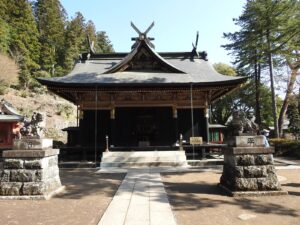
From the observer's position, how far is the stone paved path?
5.59 m

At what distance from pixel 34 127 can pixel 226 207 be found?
5860mm

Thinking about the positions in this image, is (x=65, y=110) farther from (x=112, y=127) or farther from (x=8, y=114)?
(x=112, y=127)

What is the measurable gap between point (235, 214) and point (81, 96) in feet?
46.2

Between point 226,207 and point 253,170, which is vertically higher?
point 253,170

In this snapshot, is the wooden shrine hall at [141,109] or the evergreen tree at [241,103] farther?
the evergreen tree at [241,103]

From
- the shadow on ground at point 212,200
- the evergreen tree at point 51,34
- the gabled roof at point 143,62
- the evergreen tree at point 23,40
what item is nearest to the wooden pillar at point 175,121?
the gabled roof at point 143,62

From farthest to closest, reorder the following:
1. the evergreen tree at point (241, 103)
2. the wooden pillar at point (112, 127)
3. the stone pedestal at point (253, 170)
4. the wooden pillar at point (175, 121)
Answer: the evergreen tree at point (241, 103), the wooden pillar at point (175, 121), the wooden pillar at point (112, 127), the stone pedestal at point (253, 170)

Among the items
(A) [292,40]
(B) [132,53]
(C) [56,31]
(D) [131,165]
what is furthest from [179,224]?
(C) [56,31]

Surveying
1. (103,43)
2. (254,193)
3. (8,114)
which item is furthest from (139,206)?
(103,43)

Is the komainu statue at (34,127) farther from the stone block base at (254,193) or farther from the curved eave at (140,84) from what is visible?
the curved eave at (140,84)

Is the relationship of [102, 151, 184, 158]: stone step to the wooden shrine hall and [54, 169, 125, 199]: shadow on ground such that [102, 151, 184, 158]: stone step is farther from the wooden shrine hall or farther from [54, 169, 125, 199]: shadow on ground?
[54, 169, 125, 199]: shadow on ground

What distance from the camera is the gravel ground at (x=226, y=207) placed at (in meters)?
5.67

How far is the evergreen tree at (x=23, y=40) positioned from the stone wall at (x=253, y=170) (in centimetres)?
4677

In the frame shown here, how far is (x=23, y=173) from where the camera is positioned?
772 centimetres
